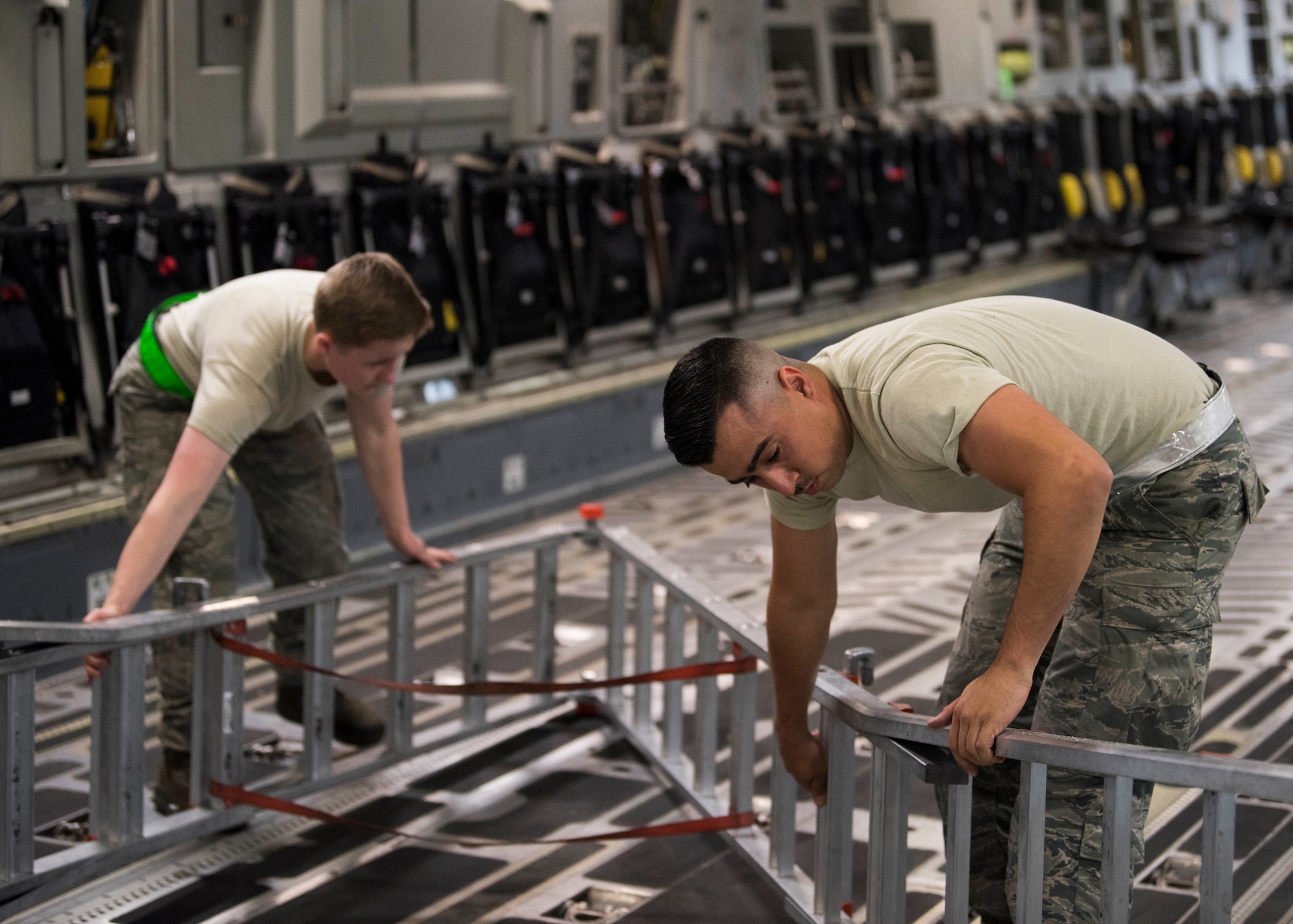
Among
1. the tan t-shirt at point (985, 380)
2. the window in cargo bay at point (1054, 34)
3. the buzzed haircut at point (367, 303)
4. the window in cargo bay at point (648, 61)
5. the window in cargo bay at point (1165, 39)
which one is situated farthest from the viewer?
the window in cargo bay at point (1165, 39)

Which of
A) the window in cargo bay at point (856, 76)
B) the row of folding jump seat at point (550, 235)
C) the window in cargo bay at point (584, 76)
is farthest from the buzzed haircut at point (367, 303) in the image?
the window in cargo bay at point (856, 76)

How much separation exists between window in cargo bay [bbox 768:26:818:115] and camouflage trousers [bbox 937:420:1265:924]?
715cm

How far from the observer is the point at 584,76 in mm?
7574

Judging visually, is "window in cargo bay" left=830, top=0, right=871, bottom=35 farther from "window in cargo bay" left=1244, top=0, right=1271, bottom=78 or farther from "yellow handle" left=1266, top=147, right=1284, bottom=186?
"window in cargo bay" left=1244, top=0, right=1271, bottom=78

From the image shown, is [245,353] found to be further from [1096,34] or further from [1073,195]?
[1096,34]

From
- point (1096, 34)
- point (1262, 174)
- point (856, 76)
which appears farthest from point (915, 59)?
point (1262, 174)

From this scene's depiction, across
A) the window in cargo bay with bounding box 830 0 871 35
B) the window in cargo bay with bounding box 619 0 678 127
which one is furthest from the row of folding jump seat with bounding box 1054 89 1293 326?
the window in cargo bay with bounding box 619 0 678 127

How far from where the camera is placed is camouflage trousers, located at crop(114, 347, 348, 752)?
12.1ft

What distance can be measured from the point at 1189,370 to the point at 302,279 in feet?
7.39

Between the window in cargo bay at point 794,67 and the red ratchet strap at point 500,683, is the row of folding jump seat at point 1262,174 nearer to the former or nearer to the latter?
the window in cargo bay at point 794,67

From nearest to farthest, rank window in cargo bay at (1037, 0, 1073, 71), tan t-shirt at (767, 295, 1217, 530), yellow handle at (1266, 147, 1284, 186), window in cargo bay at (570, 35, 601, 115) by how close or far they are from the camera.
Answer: tan t-shirt at (767, 295, 1217, 530)
window in cargo bay at (570, 35, 601, 115)
window in cargo bay at (1037, 0, 1073, 71)
yellow handle at (1266, 147, 1284, 186)

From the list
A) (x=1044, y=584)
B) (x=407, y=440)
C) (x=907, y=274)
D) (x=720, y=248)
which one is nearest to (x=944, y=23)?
(x=907, y=274)

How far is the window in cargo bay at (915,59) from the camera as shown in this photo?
34.9ft

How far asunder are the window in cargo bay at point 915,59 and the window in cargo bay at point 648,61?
291cm
